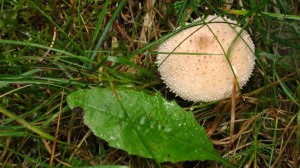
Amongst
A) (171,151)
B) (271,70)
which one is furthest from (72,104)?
(271,70)

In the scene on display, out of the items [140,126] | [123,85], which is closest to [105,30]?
[123,85]

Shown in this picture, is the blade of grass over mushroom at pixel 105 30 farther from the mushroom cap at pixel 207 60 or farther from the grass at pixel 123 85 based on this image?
the mushroom cap at pixel 207 60

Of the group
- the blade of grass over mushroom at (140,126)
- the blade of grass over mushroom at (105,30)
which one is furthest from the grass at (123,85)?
the blade of grass over mushroom at (140,126)

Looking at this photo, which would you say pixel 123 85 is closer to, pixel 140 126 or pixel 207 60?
pixel 140 126

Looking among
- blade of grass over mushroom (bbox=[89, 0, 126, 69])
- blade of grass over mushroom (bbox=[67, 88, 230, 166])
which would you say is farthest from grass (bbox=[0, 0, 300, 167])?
blade of grass over mushroom (bbox=[67, 88, 230, 166])

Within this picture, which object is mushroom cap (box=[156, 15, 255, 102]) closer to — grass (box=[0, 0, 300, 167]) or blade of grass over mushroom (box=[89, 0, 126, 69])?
grass (box=[0, 0, 300, 167])
